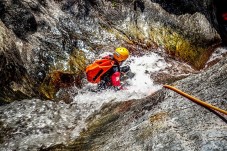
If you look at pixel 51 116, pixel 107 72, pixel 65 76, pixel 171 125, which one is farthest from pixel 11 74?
pixel 171 125

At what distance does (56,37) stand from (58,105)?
3733 mm

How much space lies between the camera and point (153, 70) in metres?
14.4

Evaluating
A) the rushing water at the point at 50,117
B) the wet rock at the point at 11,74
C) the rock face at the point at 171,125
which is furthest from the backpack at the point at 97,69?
the rock face at the point at 171,125

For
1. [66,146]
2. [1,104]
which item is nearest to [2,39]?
[1,104]

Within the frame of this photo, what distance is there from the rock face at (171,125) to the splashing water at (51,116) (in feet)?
2.41

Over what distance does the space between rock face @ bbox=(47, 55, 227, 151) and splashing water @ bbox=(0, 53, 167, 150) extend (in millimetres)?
735

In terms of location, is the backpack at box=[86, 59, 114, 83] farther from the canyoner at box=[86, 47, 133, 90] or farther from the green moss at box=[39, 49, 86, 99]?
the green moss at box=[39, 49, 86, 99]

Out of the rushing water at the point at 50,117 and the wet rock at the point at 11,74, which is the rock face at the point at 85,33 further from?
the rushing water at the point at 50,117

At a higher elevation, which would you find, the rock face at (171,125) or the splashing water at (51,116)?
the rock face at (171,125)

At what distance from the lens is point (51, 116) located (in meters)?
9.92

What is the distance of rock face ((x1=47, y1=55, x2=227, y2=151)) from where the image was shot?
211 inches

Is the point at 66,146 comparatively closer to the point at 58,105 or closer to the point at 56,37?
the point at 58,105

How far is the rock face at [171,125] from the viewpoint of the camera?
5370 millimetres

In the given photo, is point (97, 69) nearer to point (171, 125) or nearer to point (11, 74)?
point (11, 74)
